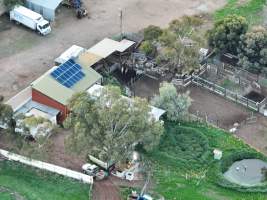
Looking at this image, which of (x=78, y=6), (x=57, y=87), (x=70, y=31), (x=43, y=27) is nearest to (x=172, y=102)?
(x=57, y=87)

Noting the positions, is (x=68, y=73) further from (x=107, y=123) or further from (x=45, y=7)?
(x=45, y=7)

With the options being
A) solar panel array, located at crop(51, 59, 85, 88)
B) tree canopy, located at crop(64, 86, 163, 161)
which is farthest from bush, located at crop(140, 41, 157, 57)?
tree canopy, located at crop(64, 86, 163, 161)

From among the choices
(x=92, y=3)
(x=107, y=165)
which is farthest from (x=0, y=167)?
(x=92, y=3)

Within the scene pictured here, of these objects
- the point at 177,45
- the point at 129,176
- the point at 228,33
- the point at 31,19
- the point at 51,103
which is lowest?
the point at 129,176

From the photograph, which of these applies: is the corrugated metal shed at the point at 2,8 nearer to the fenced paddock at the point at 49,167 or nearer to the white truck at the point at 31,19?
the white truck at the point at 31,19

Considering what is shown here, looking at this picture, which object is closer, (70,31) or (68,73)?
(68,73)
